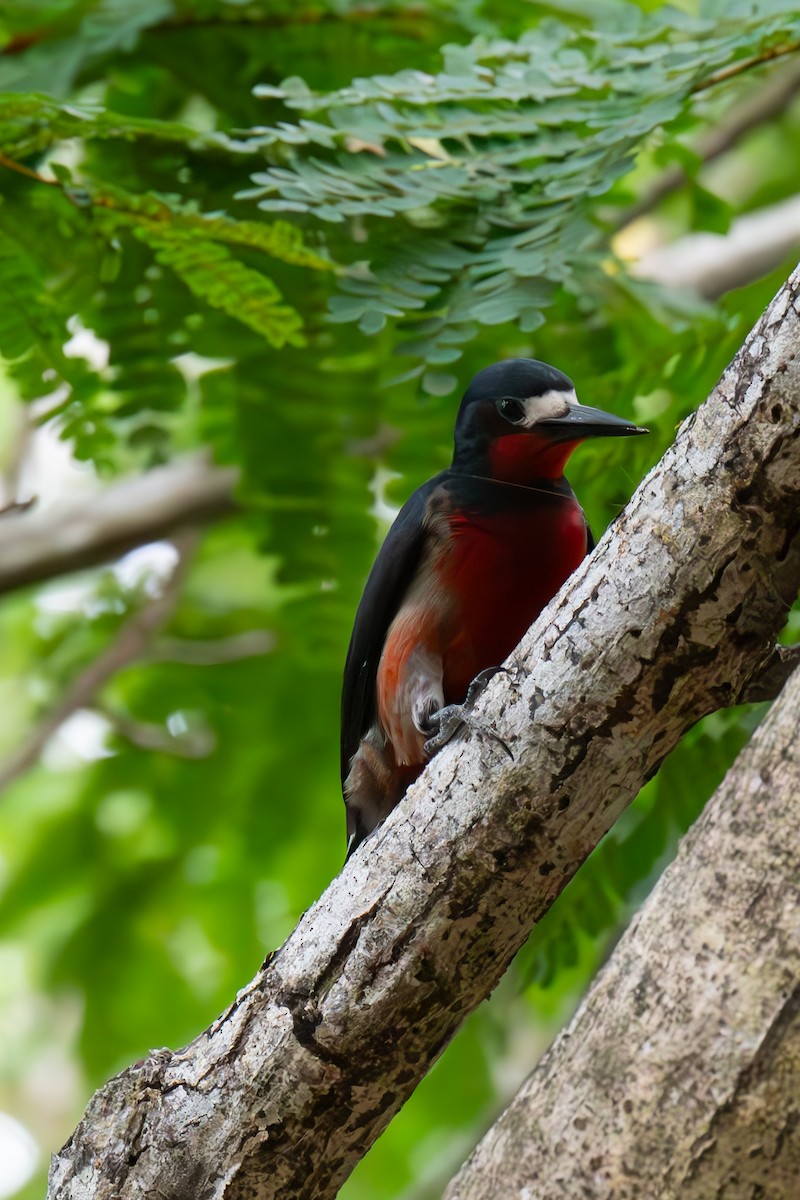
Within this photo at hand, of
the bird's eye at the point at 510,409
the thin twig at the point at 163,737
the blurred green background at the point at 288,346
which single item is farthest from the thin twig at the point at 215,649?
the bird's eye at the point at 510,409

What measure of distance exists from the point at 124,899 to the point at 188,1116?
2475mm

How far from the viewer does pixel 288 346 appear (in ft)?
11.7

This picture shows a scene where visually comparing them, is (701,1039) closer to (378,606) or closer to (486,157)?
(378,606)

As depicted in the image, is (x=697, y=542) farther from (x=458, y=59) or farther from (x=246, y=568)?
(x=246, y=568)

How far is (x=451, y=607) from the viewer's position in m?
3.02

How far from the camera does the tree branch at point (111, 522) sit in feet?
15.7

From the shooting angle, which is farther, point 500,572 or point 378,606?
point 378,606

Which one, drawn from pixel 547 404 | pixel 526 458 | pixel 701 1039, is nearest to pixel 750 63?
pixel 547 404

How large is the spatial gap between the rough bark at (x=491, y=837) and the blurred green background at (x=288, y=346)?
1178 millimetres

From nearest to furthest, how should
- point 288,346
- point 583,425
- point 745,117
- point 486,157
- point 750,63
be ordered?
point 583,425 → point 750,63 → point 486,157 → point 288,346 → point 745,117

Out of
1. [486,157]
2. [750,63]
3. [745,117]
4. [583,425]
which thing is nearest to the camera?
[583,425]

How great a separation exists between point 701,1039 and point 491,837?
0.48 metres

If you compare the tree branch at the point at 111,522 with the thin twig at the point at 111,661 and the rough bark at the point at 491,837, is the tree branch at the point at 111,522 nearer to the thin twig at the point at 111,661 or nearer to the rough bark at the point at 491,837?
the thin twig at the point at 111,661

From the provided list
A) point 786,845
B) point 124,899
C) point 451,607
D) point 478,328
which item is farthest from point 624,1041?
point 124,899
